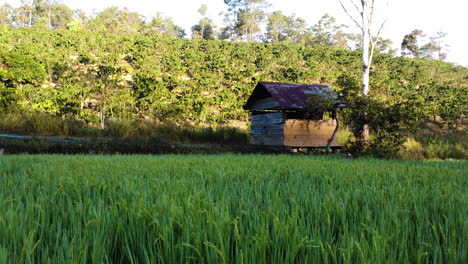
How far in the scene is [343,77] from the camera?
35.0ft

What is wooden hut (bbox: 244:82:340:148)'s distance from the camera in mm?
13469

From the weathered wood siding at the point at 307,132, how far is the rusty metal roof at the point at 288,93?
1007 millimetres

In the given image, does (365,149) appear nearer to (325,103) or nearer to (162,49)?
(325,103)

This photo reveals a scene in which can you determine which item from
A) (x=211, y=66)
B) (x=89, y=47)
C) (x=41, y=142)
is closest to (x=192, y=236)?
(x=41, y=142)

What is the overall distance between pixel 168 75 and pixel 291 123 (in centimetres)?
1591

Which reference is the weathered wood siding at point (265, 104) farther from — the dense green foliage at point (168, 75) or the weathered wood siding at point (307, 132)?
the dense green foliage at point (168, 75)

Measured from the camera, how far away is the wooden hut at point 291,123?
13.5 metres

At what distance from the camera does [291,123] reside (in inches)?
541

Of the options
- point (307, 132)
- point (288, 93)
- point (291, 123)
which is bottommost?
point (307, 132)

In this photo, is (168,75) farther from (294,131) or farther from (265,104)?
(294,131)

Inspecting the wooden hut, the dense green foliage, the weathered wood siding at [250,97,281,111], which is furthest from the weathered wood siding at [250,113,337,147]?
the dense green foliage

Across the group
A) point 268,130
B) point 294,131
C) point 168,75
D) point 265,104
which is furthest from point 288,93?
point 168,75

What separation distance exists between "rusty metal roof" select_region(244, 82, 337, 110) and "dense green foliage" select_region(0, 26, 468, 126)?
1448 millimetres

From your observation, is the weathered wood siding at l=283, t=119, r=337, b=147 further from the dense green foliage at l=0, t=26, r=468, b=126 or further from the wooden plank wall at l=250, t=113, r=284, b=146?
the dense green foliage at l=0, t=26, r=468, b=126
